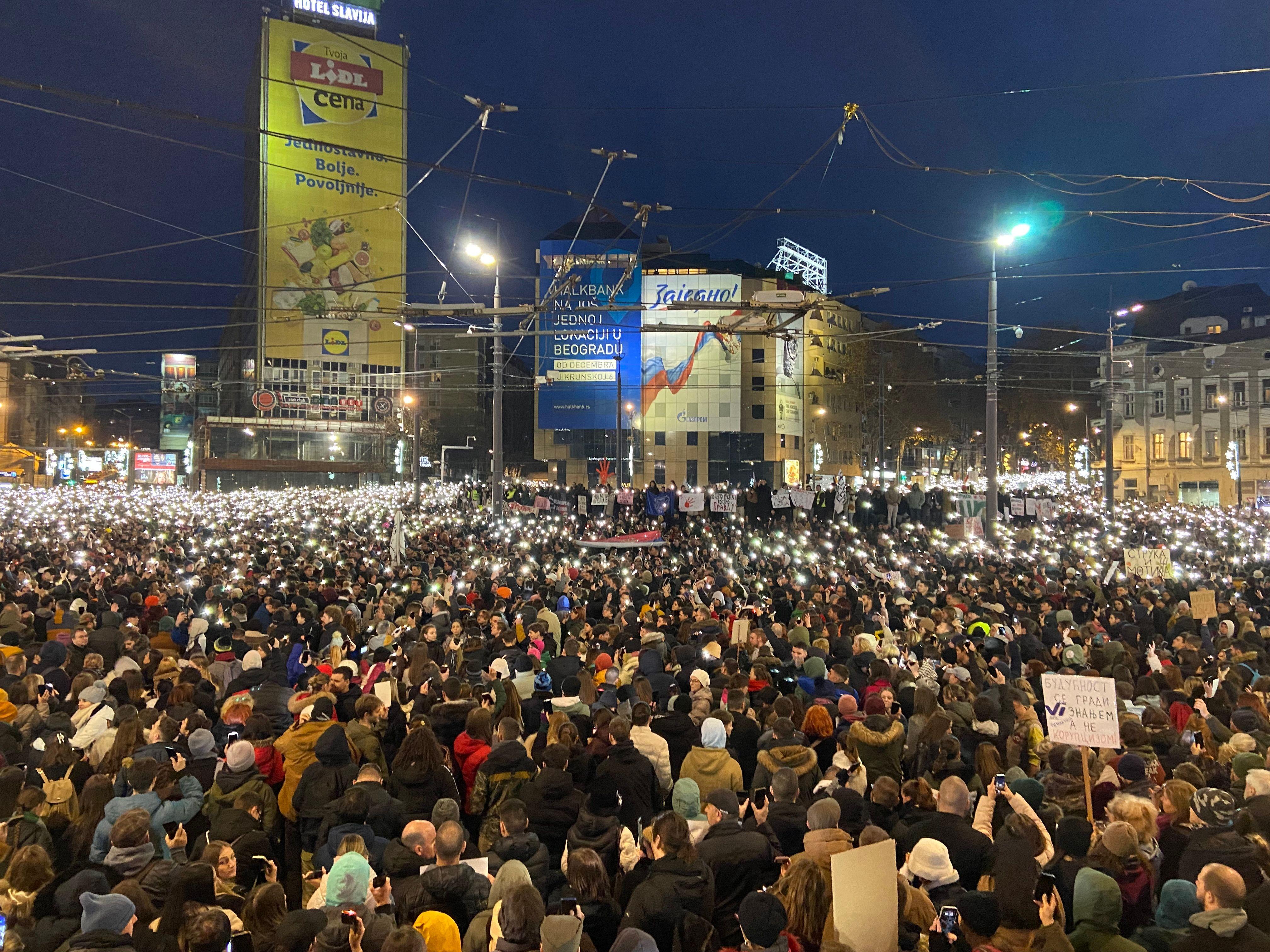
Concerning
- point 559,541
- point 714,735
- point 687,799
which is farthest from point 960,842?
point 559,541

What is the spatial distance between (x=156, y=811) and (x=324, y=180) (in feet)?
242

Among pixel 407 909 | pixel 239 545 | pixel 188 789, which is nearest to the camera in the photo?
pixel 407 909

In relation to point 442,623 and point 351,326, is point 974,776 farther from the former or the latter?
point 351,326

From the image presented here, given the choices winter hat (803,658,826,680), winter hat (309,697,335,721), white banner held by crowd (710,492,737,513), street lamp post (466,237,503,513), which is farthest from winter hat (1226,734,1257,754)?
white banner held by crowd (710,492,737,513)

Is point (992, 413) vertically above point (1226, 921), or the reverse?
point (992, 413)

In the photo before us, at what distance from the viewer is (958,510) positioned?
80.7 ft

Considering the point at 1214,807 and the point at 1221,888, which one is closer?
the point at 1221,888

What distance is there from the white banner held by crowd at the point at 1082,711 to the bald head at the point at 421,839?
3.99m

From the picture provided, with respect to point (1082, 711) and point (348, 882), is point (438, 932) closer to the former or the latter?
point (348, 882)

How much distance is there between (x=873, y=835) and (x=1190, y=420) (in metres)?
58.1

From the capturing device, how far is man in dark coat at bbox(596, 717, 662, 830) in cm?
555

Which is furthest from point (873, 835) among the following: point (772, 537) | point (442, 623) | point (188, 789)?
point (772, 537)

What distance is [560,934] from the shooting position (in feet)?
11.8

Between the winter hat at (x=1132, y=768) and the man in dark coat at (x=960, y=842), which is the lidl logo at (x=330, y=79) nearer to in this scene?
the winter hat at (x=1132, y=768)
